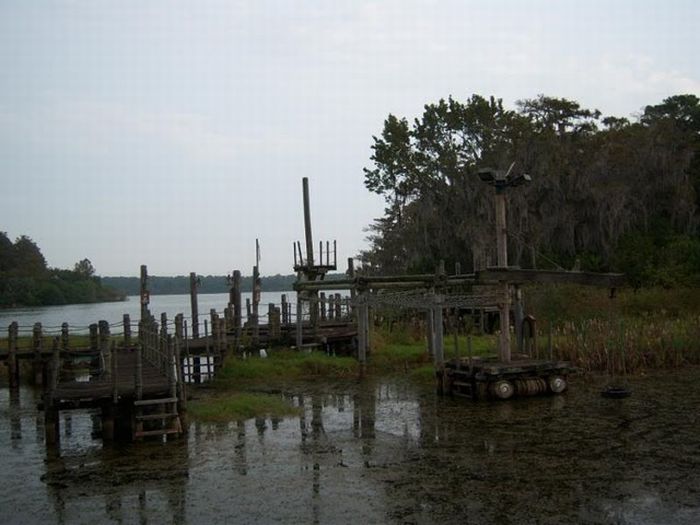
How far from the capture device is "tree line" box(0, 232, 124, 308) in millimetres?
101000


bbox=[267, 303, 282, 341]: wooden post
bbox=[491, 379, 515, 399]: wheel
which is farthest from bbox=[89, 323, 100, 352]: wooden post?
bbox=[491, 379, 515, 399]: wheel

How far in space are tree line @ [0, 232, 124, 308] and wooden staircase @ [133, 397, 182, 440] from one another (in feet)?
305

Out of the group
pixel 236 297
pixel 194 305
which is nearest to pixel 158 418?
pixel 236 297

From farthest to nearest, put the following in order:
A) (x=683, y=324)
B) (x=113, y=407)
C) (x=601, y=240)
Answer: (x=601, y=240), (x=683, y=324), (x=113, y=407)

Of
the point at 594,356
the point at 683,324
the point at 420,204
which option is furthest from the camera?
the point at 420,204

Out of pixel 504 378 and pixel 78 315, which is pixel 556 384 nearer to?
pixel 504 378

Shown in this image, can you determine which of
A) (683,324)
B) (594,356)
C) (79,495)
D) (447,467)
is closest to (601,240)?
(683,324)

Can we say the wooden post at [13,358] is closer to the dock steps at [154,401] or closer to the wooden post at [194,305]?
the wooden post at [194,305]

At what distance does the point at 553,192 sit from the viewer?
126 feet

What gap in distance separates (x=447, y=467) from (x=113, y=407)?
690cm

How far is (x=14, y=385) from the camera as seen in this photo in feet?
82.2

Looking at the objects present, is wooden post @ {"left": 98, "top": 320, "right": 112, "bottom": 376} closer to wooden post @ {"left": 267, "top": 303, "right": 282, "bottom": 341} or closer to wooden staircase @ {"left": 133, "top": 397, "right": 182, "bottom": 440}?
wooden staircase @ {"left": 133, "top": 397, "right": 182, "bottom": 440}

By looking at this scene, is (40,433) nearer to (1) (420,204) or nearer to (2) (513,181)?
(2) (513,181)

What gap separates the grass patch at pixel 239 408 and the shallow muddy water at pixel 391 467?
58 centimetres
